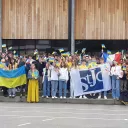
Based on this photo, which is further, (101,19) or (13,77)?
(101,19)

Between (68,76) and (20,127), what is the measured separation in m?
7.55

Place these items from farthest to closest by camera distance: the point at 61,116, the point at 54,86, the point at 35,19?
the point at 35,19 → the point at 54,86 → the point at 61,116

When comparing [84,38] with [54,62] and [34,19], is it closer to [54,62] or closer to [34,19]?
[34,19]

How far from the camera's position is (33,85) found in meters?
19.8

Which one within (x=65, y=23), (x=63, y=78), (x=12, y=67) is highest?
(x=65, y=23)

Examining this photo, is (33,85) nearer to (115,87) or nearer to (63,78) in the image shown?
(63,78)

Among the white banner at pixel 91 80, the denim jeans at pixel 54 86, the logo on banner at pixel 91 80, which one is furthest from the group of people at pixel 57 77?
the logo on banner at pixel 91 80

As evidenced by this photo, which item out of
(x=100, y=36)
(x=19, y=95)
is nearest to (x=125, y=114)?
(x=19, y=95)

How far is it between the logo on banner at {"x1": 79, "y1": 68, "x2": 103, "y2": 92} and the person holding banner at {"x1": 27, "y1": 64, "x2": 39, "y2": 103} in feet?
6.84

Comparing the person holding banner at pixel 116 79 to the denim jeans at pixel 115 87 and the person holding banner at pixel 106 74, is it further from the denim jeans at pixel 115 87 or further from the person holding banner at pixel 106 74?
the person holding banner at pixel 106 74

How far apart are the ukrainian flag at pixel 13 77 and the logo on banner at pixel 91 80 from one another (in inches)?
106

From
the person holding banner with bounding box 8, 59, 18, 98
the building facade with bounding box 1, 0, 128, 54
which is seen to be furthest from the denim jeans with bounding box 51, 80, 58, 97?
the building facade with bounding box 1, 0, 128, 54

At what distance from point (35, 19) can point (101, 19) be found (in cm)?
390

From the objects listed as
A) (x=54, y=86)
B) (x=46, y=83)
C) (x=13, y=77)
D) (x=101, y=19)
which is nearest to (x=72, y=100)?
(x=54, y=86)
